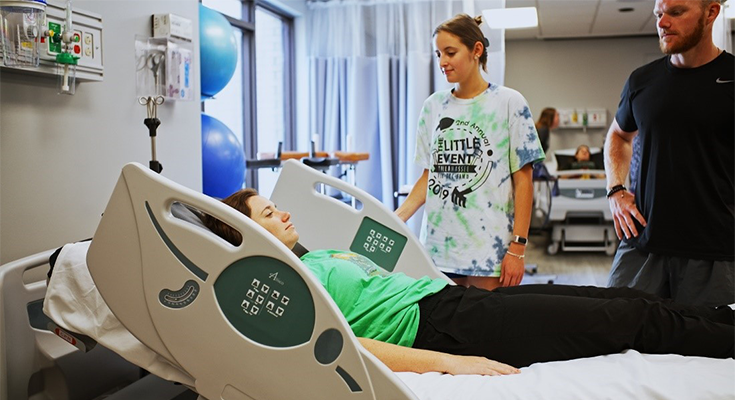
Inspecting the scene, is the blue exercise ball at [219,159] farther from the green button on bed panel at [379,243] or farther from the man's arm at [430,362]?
the man's arm at [430,362]

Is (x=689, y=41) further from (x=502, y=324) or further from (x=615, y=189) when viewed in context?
(x=502, y=324)

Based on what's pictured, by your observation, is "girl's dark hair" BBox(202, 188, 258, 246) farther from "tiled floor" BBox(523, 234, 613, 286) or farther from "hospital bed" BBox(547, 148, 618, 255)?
"hospital bed" BBox(547, 148, 618, 255)

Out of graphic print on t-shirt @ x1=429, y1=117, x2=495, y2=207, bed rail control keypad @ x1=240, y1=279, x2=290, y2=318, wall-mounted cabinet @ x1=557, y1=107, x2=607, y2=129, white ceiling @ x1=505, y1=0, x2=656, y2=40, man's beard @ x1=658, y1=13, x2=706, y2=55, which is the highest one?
white ceiling @ x1=505, y1=0, x2=656, y2=40

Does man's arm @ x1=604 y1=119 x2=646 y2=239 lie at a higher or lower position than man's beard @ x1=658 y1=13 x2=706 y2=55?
lower

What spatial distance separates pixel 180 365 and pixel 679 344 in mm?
1079

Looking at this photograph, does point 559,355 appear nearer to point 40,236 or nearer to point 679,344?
point 679,344

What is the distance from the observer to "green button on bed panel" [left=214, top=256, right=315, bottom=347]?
1.31 m

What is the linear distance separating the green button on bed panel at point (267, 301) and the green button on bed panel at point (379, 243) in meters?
0.82

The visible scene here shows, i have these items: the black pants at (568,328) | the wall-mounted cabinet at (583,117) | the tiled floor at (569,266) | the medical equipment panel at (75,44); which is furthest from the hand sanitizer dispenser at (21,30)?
the wall-mounted cabinet at (583,117)

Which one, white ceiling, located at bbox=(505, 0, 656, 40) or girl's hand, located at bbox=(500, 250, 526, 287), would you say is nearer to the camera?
girl's hand, located at bbox=(500, 250, 526, 287)

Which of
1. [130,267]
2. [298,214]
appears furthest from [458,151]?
[130,267]

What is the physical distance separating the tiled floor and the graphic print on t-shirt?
305cm

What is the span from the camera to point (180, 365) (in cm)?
140

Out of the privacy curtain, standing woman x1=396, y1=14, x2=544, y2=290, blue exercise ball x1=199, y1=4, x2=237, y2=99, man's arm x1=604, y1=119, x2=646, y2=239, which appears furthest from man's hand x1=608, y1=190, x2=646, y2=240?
the privacy curtain
